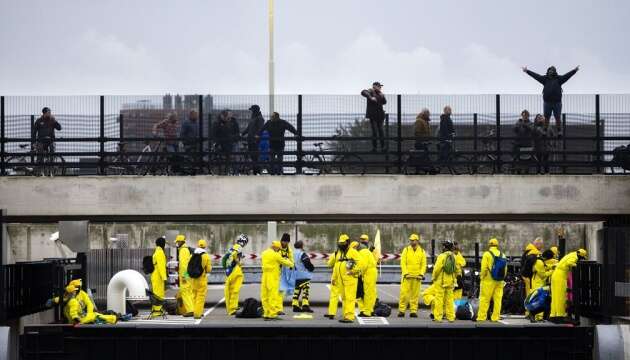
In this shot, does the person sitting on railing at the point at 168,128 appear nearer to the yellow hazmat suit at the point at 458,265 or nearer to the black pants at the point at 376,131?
the black pants at the point at 376,131

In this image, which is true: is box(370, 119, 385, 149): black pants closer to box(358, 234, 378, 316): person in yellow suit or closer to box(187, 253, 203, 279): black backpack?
box(358, 234, 378, 316): person in yellow suit

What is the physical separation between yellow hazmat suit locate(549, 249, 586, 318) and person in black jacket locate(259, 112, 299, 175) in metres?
7.51

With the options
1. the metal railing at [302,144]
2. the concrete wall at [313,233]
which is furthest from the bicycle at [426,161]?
the concrete wall at [313,233]

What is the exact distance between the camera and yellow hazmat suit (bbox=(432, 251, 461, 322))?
2631cm

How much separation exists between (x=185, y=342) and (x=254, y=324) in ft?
4.60

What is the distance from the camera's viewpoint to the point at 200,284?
2823 cm

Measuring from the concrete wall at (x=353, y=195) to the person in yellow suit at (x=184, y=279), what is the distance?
2.48ft

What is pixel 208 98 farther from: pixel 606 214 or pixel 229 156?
pixel 606 214

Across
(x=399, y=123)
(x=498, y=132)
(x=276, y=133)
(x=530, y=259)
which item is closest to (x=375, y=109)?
(x=399, y=123)

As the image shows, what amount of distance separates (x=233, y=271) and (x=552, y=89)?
27.7ft

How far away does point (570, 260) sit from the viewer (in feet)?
85.0

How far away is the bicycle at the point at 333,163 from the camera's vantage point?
30578 mm

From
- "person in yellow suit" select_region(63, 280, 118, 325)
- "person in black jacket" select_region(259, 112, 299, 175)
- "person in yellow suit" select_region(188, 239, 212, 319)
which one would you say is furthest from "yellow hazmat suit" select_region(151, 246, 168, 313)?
"person in black jacket" select_region(259, 112, 299, 175)

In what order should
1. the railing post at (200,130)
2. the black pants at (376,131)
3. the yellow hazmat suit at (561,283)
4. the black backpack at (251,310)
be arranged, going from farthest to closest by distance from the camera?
1. the railing post at (200,130)
2. the black pants at (376,131)
3. the black backpack at (251,310)
4. the yellow hazmat suit at (561,283)
